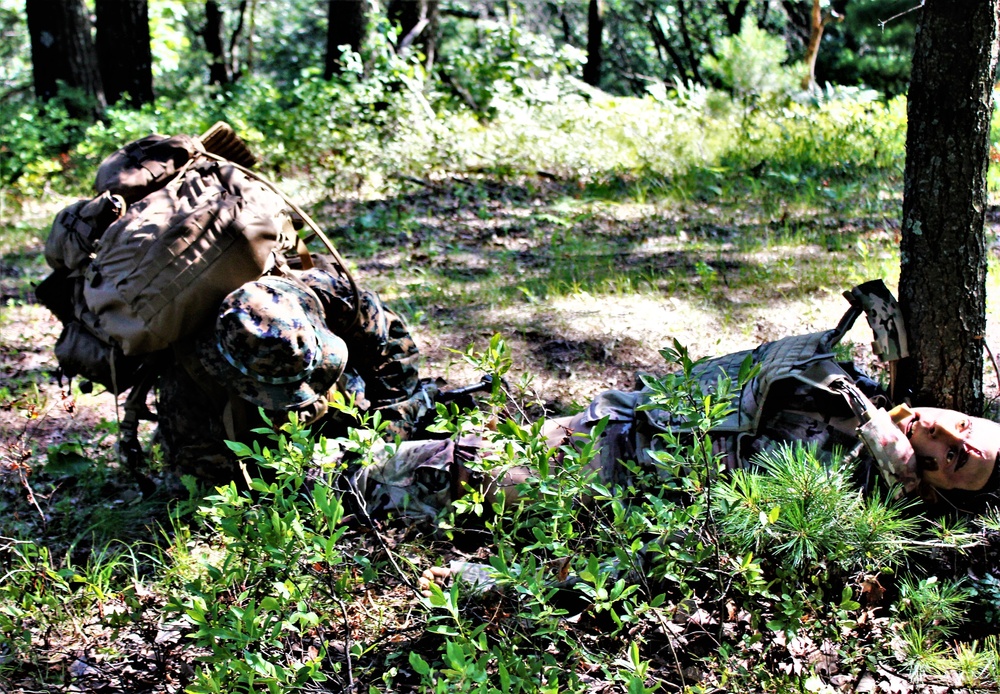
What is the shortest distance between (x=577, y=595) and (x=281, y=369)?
4.04 ft

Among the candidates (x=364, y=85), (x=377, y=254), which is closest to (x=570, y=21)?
(x=364, y=85)

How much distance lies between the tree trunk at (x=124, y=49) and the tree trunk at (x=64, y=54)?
0.17m

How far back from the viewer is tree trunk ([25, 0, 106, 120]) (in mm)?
9562

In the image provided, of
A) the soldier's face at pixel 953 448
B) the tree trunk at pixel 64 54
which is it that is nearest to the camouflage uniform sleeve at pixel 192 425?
the soldier's face at pixel 953 448

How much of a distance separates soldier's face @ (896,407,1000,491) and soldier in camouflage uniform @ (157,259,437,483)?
1.83 m

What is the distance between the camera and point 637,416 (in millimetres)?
3064

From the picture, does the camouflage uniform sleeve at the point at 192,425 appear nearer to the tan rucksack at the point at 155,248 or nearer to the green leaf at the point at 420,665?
the tan rucksack at the point at 155,248

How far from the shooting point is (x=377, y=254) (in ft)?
21.0

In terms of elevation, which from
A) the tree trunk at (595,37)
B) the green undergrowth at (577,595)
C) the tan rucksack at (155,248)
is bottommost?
the green undergrowth at (577,595)

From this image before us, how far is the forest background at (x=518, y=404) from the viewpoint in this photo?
2.33 meters

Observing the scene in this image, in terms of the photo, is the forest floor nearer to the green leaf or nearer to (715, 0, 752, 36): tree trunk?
the green leaf

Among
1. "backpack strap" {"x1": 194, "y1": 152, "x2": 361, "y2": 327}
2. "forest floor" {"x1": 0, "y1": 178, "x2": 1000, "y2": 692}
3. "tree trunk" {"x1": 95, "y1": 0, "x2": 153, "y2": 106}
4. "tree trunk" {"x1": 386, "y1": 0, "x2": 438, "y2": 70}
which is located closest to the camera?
"backpack strap" {"x1": 194, "y1": 152, "x2": 361, "y2": 327}

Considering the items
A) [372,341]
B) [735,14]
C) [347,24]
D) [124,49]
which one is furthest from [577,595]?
[735,14]

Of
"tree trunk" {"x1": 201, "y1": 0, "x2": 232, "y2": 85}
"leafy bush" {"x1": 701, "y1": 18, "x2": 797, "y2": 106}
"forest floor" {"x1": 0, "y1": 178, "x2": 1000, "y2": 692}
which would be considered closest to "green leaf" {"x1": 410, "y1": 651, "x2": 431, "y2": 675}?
"forest floor" {"x1": 0, "y1": 178, "x2": 1000, "y2": 692}
